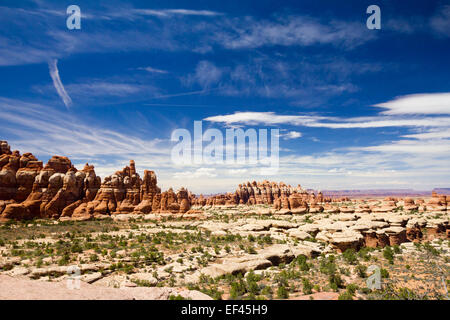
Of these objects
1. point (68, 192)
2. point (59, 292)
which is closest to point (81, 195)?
Answer: point (68, 192)

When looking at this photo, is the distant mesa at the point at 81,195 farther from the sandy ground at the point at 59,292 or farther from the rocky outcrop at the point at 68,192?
the sandy ground at the point at 59,292

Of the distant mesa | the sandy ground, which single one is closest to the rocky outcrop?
the distant mesa

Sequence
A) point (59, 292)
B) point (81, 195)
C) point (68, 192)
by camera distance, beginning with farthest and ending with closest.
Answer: point (81, 195)
point (68, 192)
point (59, 292)

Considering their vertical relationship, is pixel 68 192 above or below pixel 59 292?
above

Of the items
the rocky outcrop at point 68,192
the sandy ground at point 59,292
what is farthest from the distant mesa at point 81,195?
the sandy ground at point 59,292

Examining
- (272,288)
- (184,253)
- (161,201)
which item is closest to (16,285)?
(272,288)

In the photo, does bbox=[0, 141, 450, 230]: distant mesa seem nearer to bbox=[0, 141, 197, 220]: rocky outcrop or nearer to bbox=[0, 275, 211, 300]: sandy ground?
bbox=[0, 141, 197, 220]: rocky outcrop

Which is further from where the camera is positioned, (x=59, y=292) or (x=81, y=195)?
(x=81, y=195)

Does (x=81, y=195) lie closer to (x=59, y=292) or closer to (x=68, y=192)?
(x=68, y=192)
